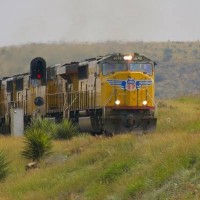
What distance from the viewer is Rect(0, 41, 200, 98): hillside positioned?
431 feet

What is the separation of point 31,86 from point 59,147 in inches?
653

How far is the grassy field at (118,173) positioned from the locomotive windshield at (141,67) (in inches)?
314

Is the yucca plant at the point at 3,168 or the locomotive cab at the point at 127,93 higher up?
the locomotive cab at the point at 127,93

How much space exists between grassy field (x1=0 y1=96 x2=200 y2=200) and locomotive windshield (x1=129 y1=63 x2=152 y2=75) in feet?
26.2

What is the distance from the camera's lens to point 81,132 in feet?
106

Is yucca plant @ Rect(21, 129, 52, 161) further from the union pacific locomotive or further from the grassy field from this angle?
the union pacific locomotive

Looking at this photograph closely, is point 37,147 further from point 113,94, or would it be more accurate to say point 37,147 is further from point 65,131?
point 113,94

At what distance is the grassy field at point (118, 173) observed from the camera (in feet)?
44.9

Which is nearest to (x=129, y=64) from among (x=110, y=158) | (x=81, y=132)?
(x=81, y=132)

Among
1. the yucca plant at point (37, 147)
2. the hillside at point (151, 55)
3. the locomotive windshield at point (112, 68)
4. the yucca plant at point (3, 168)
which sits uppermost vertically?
the hillside at point (151, 55)

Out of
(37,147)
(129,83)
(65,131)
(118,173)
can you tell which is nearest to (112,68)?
(129,83)

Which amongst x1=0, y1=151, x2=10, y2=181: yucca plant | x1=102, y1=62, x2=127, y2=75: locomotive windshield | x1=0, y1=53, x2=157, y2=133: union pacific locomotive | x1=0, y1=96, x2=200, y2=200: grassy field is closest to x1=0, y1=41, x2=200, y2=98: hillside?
x1=0, y1=53, x2=157, y2=133: union pacific locomotive

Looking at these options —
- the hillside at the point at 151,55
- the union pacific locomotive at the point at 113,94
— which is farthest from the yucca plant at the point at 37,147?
the hillside at the point at 151,55

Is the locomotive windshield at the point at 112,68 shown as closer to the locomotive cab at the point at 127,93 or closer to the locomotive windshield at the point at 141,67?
the locomotive cab at the point at 127,93
